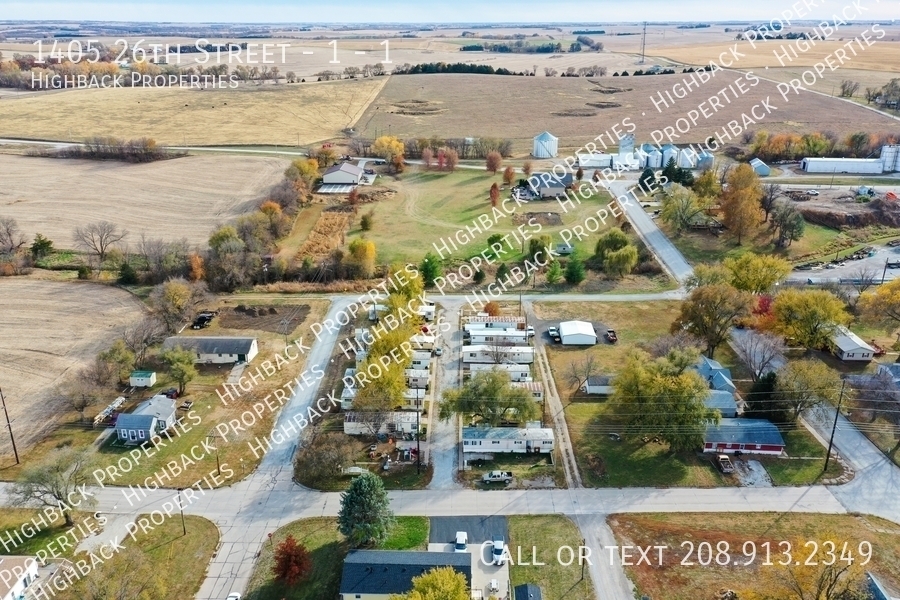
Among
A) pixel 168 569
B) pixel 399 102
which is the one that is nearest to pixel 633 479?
pixel 168 569

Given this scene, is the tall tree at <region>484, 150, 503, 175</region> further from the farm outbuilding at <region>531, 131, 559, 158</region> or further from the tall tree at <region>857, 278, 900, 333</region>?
the tall tree at <region>857, 278, 900, 333</region>

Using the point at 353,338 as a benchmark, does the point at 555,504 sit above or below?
below

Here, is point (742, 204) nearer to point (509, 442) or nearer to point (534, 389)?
point (534, 389)

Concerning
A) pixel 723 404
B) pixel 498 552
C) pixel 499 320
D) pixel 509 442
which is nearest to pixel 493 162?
pixel 499 320

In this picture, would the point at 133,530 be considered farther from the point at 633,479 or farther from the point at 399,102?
the point at 399,102

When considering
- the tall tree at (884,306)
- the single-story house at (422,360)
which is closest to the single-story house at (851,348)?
the tall tree at (884,306)

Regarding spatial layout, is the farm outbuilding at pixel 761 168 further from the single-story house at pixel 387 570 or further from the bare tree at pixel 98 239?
the bare tree at pixel 98 239
